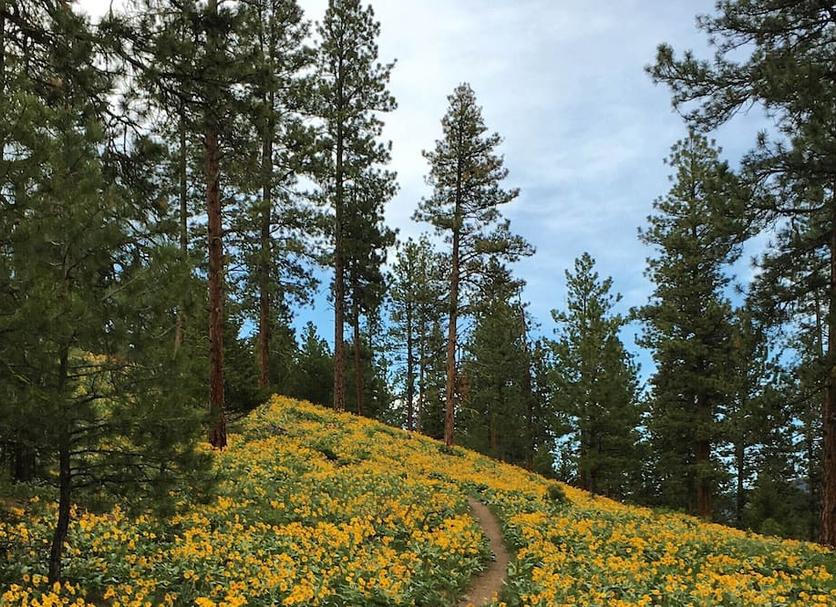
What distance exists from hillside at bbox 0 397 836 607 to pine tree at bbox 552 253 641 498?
1579 cm

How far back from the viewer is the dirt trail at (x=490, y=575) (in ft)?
23.8

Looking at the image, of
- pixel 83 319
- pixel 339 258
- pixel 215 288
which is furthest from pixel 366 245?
pixel 83 319

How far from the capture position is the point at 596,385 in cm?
2938

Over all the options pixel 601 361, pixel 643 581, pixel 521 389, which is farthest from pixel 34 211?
pixel 521 389

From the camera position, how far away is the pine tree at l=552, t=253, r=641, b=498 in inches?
1155

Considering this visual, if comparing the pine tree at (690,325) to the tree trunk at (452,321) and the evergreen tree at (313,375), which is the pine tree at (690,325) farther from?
the evergreen tree at (313,375)

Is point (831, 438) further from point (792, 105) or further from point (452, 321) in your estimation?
point (452, 321)

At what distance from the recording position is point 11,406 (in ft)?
15.6

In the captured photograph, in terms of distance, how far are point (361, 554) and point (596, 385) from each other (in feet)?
76.9

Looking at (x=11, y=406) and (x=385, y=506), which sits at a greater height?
(x=11, y=406)

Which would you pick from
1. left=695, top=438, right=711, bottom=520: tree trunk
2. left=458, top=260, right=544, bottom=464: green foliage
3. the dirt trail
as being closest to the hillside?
→ the dirt trail

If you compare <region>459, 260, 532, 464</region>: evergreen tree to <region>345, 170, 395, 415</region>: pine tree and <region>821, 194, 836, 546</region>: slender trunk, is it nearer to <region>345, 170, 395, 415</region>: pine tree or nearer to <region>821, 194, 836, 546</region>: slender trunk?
<region>345, 170, 395, 415</region>: pine tree

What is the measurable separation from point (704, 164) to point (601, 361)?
33.5ft

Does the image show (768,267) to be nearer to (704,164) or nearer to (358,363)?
(704,164)
